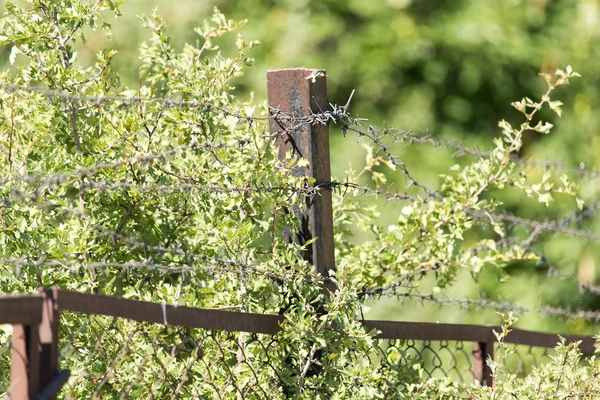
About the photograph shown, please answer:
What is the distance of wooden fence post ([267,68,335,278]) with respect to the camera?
7.43 ft

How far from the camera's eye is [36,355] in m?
1.38

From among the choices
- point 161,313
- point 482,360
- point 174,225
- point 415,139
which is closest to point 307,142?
point 174,225

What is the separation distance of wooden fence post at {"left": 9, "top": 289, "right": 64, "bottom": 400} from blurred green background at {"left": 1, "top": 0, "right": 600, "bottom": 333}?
4297 millimetres

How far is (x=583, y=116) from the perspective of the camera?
19.7ft

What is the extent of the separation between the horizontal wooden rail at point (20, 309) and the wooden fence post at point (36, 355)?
0.04 feet

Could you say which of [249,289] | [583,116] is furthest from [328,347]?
[583,116]

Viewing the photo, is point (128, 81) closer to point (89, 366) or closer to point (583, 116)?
point (583, 116)

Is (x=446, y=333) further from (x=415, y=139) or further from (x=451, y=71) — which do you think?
(x=451, y=71)

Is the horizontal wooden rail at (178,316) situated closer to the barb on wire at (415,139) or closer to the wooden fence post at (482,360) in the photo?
the wooden fence post at (482,360)

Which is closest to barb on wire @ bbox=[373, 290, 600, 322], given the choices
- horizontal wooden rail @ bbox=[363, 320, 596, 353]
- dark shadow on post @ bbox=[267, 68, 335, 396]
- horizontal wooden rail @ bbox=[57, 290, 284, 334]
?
horizontal wooden rail @ bbox=[363, 320, 596, 353]

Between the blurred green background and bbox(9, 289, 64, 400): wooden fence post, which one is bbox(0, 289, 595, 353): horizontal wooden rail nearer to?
bbox(9, 289, 64, 400): wooden fence post

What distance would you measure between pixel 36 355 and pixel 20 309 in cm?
8

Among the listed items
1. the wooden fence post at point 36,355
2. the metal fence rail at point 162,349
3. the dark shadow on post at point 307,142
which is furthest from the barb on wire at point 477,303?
the wooden fence post at point 36,355

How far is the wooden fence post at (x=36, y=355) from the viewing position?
137cm
